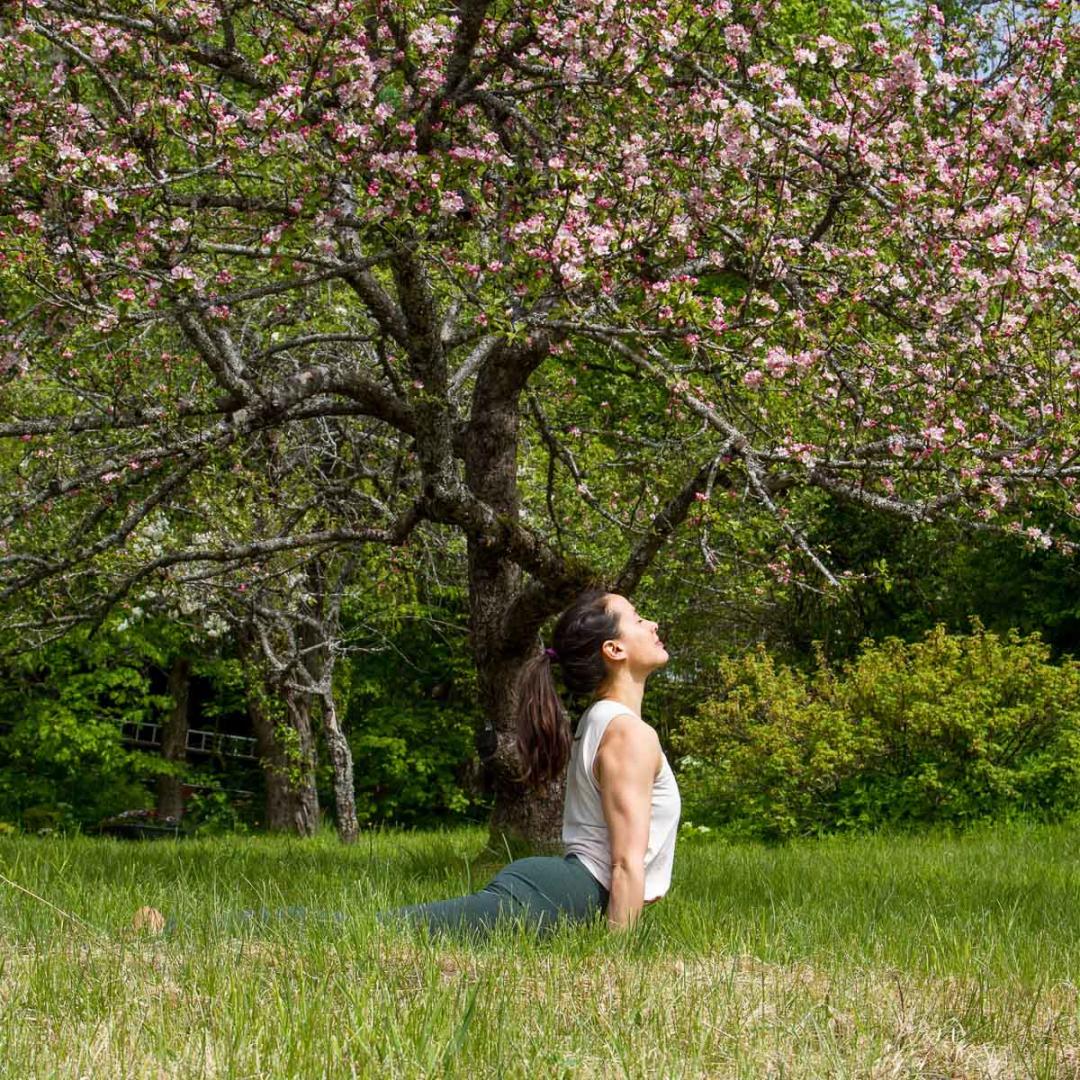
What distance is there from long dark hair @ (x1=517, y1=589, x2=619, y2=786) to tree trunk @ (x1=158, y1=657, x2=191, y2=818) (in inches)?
601

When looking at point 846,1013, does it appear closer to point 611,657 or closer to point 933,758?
point 611,657

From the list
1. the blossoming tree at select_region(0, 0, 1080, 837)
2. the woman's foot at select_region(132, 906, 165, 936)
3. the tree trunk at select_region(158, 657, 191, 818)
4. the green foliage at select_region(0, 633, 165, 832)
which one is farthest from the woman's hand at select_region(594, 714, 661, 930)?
the tree trunk at select_region(158, 657, 191, 818)

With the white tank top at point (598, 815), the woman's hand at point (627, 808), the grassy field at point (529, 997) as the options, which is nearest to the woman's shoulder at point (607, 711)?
the white tank top at point (598, 815)

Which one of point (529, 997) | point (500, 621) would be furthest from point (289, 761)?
point (529, 997)

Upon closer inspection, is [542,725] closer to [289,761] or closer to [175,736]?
[289,761]

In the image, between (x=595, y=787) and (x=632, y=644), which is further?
(x=632, y=644)

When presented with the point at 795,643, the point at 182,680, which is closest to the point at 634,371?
the point at 795,643

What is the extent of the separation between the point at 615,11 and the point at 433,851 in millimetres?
5840

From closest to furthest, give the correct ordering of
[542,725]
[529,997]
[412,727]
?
[529,997] < [542,725] < [412,727]

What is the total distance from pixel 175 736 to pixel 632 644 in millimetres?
16063

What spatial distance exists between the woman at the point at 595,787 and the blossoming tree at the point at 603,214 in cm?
142

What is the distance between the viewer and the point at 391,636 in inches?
755

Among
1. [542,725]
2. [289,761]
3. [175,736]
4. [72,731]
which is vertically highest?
[542,725]

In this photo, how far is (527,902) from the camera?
174 inches
